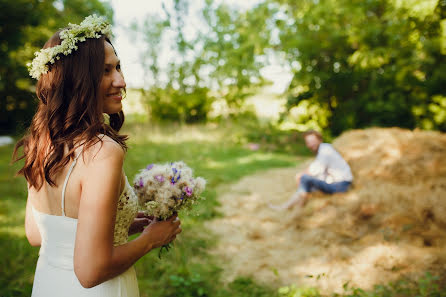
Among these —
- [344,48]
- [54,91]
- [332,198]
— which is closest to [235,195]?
[332,198]

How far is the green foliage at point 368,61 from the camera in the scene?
8539mm

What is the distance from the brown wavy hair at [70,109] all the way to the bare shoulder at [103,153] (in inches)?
2.9

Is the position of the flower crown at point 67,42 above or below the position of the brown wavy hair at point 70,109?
above

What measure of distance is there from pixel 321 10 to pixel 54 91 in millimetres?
10503

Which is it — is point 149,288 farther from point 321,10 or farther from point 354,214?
point 321,10

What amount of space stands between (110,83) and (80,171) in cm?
42

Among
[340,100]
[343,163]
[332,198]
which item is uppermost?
[340,100]

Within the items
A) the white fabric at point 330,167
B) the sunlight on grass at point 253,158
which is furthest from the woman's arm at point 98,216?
the sunlight on grass at point 253,158

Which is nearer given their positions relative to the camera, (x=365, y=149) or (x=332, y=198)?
(x=332, y=198)

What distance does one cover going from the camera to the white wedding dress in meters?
1.36

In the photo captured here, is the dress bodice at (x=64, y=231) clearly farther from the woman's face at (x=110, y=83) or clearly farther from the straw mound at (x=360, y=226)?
the straw mound at (x=360, y=226)

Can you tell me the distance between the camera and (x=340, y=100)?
10.9m

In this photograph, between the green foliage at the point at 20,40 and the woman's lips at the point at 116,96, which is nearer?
the woman's lips at the point at 116,96

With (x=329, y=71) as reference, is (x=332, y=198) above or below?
below
